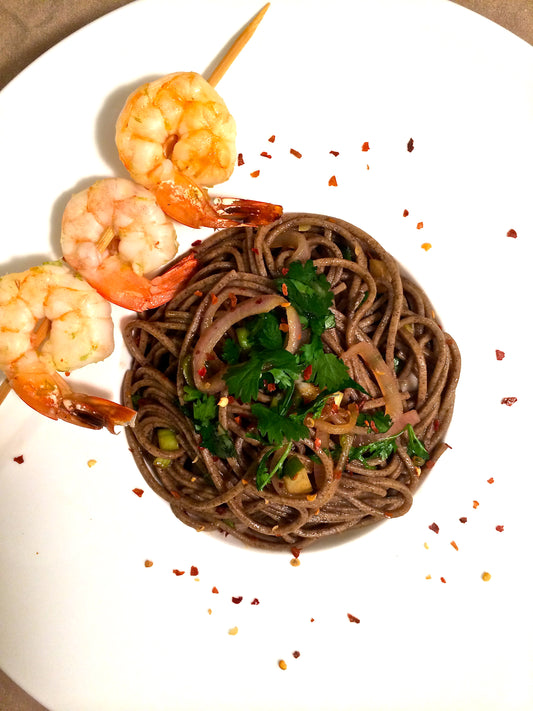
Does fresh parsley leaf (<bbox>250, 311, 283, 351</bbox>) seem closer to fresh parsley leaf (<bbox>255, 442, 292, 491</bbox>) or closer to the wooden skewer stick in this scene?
fresh parsley leaf (<bbox>255, 442, 292, 491</bbox>)

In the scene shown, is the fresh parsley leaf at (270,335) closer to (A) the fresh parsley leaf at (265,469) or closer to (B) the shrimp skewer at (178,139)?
(A) the fresh parsley leaf at (265,469)

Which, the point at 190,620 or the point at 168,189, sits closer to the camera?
the point at 168,189

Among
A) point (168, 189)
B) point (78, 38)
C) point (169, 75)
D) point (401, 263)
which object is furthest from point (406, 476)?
point (78, 38)

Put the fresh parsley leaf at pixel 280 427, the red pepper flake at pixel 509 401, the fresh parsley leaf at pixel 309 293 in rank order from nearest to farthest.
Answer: the fresh parsley leaf at pixel 280 427 < the fresh parsley leaf at pixel 309 293 < the red pepper flake at pixel 509 401

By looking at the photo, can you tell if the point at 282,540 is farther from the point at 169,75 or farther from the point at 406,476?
the point at 169,75

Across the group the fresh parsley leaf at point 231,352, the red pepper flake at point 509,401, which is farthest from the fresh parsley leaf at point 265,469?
the red pepper flake at point 509,401
